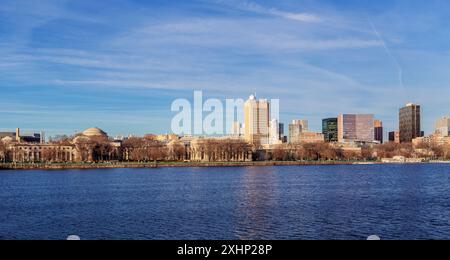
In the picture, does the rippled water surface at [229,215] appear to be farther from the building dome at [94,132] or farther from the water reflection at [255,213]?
the building dome at [94,132]

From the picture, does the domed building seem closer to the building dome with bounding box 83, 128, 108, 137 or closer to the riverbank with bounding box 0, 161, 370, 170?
the building dome with bounding box 83, 128, 108, 137

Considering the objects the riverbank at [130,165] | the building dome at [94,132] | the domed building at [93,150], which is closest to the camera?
the riverbank at [130,165]

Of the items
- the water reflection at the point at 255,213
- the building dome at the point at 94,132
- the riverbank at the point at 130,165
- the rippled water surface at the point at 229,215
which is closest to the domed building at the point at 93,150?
the building dome at the point at 94,132

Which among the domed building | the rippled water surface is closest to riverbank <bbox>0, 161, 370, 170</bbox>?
the domed building

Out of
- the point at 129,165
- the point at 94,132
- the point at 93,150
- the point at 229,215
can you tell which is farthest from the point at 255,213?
the point at 94,132

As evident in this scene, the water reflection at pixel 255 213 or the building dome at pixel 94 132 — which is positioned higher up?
the building dome at pixel 94 132

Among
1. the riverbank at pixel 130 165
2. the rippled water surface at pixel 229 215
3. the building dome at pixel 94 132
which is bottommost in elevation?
the riverbank at pixel 130 165

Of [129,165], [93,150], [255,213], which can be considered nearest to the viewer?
[255,213]

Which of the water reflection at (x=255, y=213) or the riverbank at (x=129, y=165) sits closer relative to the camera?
the water reflection at (x=255, y=213)

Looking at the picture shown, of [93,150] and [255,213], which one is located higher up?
[93,150]

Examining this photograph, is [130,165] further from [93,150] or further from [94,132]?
[94,132]

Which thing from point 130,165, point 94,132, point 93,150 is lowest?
point 130,165

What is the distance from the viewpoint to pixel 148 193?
43594 mm
